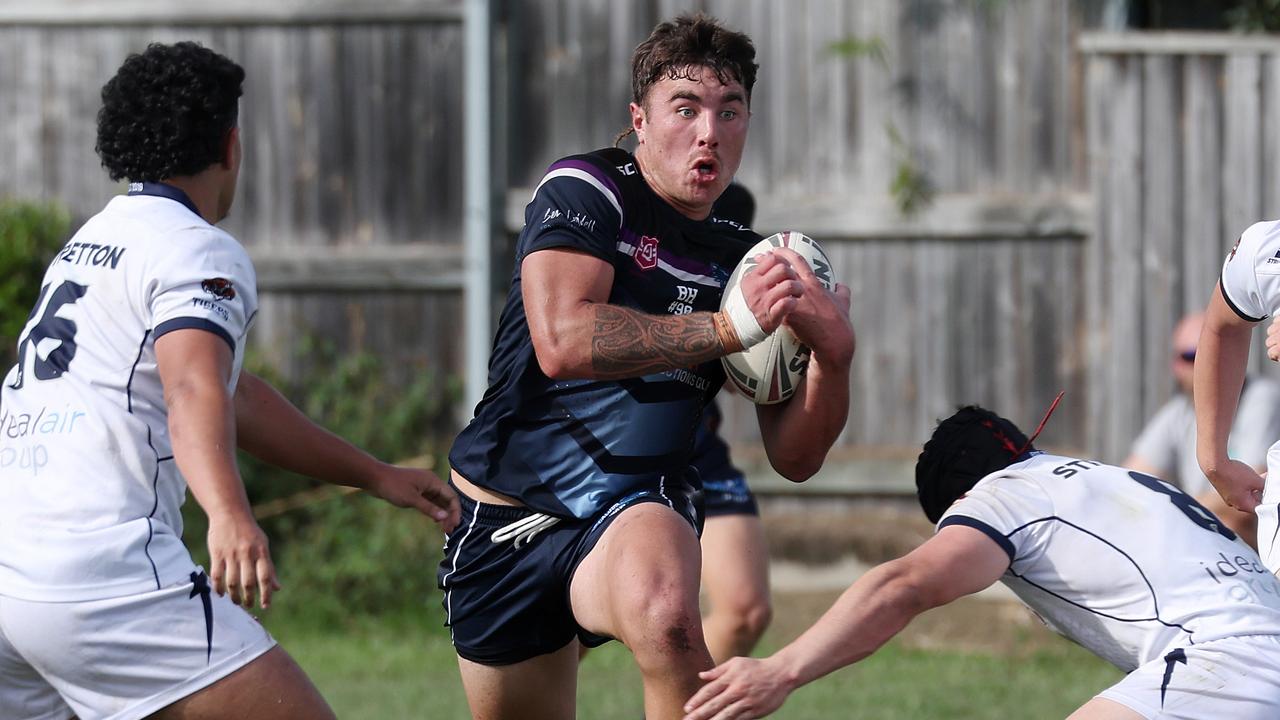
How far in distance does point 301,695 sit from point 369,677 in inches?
170

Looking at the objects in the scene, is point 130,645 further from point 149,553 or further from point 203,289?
point 203,289

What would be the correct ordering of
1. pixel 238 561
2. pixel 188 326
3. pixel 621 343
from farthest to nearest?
pixel 621 343, pixel 188 326, pixel 238 561

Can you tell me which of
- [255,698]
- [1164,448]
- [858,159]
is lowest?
[1164,448]

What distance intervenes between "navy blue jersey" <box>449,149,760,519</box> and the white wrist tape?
0.29 m

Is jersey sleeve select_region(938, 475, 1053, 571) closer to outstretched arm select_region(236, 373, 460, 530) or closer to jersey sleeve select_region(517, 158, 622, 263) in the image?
jersey sleeve select_region(517, 158, 622, 263)

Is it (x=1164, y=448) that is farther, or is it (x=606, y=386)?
(x=1164, y=448)

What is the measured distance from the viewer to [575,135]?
8.73 m

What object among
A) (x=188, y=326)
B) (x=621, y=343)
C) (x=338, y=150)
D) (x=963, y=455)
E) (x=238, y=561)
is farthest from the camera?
(x=338, y=150)

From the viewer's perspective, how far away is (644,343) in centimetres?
369

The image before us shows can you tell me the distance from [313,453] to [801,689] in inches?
157

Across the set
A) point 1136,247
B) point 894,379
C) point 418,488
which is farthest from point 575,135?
point 418,488

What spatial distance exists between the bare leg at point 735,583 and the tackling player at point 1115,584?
224 centimetres

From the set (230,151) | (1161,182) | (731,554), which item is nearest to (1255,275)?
(731,554)

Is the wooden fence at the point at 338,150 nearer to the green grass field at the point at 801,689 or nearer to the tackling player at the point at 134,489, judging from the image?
the green grass field at the point at 801,689
